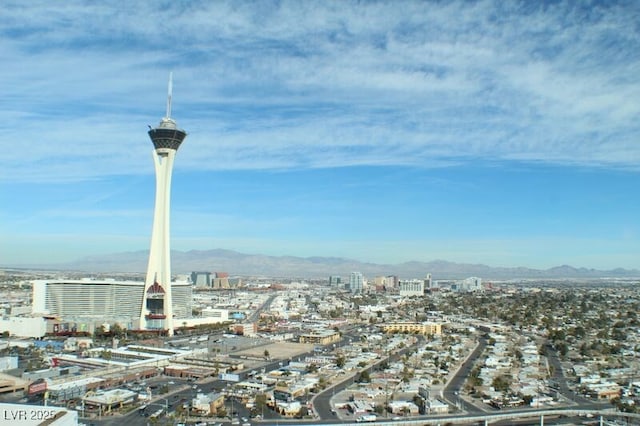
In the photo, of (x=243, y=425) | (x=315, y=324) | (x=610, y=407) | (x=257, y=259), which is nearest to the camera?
(x=243, y=425)

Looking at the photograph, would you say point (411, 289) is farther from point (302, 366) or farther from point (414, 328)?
point (302, 366)

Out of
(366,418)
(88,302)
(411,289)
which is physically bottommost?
(366,418)

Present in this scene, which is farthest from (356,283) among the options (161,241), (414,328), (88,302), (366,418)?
(366,418)

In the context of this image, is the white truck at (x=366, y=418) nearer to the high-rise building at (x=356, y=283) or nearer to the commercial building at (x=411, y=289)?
the commercial building at (x=411, y=289)

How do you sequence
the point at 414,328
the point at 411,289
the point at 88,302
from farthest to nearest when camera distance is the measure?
the point at 411,289
the point at 414,328
the point at 88,302

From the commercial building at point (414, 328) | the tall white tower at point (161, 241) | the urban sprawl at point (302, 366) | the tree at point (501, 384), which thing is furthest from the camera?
the commercial building at point (414, 328)

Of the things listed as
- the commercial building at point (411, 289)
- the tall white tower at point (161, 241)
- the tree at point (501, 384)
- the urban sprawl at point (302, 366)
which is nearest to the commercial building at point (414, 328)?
the urban sprawl at point (302, 366)

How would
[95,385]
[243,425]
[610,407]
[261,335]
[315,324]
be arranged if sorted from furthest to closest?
[315,324] → [261,335] → [95,385] → [610,407] → [243,425]

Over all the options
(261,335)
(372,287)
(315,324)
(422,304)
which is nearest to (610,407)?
(261,335)

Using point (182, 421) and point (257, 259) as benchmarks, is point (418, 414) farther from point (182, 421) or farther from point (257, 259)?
point (257, 259)
